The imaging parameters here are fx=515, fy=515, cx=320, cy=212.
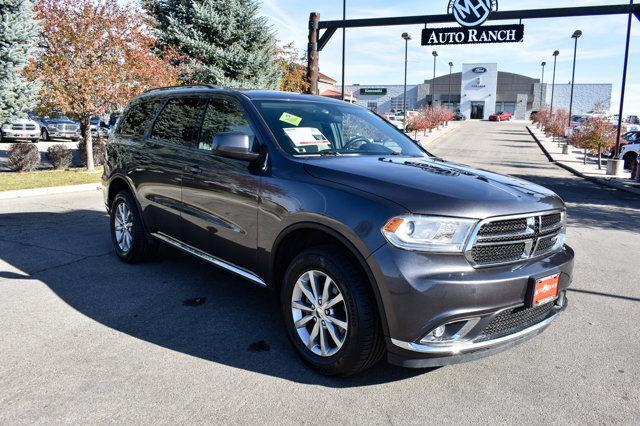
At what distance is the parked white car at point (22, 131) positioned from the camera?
2259 cm

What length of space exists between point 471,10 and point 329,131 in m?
14.3

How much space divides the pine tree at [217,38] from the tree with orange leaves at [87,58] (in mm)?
3533

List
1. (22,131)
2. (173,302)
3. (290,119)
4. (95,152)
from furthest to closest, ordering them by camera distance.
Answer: (22,131) → (95,152) → (173,302) → (290,119)

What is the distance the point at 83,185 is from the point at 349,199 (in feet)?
32.0

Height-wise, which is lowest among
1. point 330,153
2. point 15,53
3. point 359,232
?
point 359,232

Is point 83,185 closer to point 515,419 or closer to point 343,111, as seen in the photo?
point 343,111

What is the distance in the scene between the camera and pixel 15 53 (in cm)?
1174

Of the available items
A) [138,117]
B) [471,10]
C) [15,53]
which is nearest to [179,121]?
[138,117]

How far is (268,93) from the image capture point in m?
4.48

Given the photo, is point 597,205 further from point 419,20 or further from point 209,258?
point 209,258

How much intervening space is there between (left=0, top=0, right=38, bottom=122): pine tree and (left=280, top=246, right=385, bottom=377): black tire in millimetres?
11561

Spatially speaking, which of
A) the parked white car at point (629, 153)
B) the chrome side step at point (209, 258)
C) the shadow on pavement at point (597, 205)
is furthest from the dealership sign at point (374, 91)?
the chrome side step at point (209, 258)

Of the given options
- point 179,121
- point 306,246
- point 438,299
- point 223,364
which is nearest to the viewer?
point 438,299

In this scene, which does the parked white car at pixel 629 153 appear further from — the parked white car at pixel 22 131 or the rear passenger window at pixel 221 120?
the parked white car at pixel 22 131
